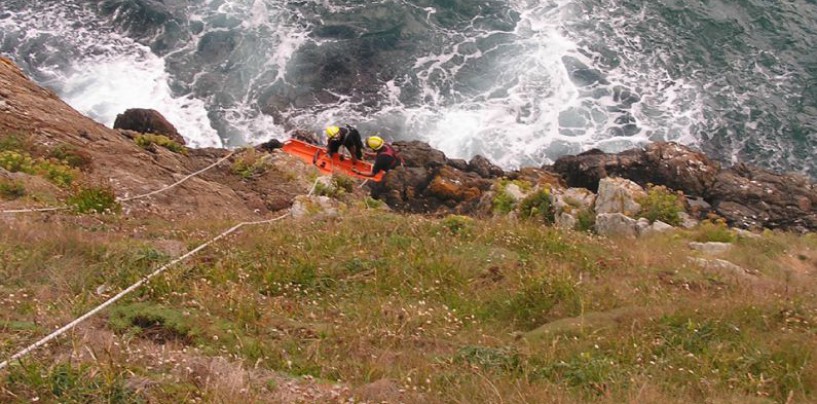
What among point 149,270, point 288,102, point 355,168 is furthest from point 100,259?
point 288,102

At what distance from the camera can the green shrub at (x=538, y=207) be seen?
13805 mm

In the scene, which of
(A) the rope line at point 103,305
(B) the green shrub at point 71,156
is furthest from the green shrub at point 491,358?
(B) the green shrub at point 71,156

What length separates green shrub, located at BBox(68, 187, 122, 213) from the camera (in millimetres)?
9977

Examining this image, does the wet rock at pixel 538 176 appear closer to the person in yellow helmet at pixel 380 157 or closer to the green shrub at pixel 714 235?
the person in yellow helmet at pixel 380 157

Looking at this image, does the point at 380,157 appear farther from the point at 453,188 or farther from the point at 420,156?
the point at 420,156

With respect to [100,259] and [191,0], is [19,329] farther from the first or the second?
[191,0]

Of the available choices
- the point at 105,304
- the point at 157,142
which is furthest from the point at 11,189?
the point at 157,142

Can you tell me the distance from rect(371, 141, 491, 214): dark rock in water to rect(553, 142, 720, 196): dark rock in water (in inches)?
108

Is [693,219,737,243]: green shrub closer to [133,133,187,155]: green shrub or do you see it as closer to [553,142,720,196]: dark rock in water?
[553,142,720,196]: dark rock in water

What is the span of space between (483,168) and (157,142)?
27.6 ft

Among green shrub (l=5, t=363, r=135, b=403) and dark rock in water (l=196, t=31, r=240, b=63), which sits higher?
green shrub (l=5, t=363, r=135, b=403)

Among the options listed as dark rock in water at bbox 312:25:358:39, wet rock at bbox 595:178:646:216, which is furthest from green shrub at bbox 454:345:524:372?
dark rock in water at bbox 312:25:358:39

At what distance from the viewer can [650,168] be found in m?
19.5

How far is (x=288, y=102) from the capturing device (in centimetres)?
2278
